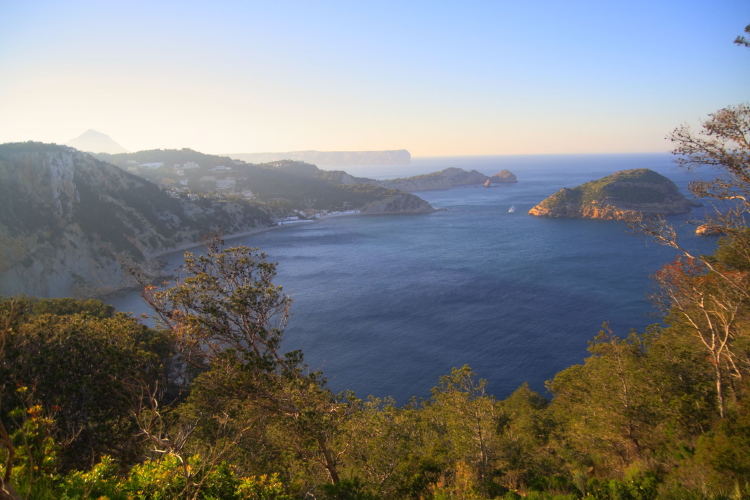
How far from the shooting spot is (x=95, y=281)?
2069 inches

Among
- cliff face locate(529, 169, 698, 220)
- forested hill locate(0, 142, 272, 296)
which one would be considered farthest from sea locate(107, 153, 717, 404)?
cliff face locate(529, 169, 698, 220)

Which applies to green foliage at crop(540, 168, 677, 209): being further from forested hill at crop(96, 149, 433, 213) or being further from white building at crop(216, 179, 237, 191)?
white building at crop(216, 179, 237, 191)

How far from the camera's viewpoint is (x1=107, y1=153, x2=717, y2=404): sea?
32.0m

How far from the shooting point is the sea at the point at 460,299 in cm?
3198

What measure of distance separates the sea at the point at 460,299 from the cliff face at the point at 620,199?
7382 millimetres

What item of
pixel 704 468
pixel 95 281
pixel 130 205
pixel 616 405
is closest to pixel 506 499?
pixel 704 468

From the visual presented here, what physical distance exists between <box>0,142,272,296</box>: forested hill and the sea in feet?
19.8

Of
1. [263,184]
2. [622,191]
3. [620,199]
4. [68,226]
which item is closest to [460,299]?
[68,226]

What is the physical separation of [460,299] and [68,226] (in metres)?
54.1

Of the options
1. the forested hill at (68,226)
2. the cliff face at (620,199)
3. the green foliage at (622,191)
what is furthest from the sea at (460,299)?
the green foliage at (622,191)

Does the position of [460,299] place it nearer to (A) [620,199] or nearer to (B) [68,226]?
(B) [68,226]

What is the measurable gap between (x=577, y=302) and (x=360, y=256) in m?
37.0

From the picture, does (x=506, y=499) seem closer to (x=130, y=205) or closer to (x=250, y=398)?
(x=250, y=398)

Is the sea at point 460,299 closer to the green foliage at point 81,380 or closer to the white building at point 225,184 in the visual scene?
the green foliage at point 81,380
